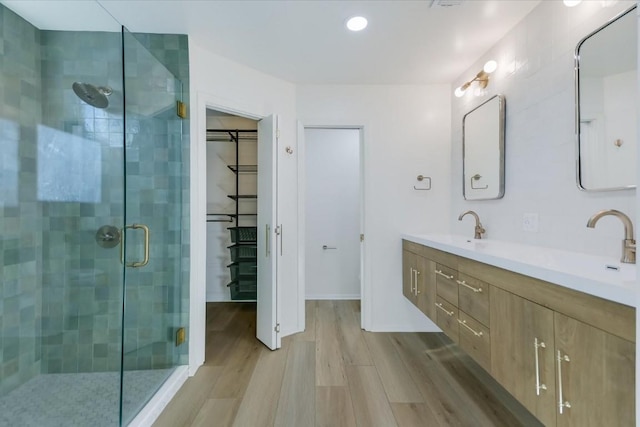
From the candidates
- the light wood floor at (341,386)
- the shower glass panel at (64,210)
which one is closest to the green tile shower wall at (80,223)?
the shower glass panel at (64,210)

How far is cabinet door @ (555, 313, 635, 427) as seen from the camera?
70cm

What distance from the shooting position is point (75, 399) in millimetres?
1539

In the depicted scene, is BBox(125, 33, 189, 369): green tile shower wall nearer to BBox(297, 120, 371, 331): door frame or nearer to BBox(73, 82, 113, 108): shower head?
BBox(73, 82, 113, 108): shower head

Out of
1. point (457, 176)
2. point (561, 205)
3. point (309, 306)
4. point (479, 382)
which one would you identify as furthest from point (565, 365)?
point (309, 306)

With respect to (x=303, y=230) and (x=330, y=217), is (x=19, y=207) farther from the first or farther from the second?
(x=330, y=217)

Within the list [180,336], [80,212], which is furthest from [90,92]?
[180,336]

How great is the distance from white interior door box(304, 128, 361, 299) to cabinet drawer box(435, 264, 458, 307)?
1.77 meters

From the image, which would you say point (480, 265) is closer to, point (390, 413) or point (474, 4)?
point (390, 413)

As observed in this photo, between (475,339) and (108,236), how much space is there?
7.46ft

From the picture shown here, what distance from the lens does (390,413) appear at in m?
1.48

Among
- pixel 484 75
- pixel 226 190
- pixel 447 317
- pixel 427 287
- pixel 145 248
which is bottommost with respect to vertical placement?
pixel 447 317

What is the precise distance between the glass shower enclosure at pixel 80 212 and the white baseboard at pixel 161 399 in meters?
0.06

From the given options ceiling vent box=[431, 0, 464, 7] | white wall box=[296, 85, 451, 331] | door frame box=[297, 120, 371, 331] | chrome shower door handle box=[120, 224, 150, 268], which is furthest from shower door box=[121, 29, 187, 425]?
ceiling vent box=[431, 0, 464, 7]

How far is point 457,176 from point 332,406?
7.01 feet
